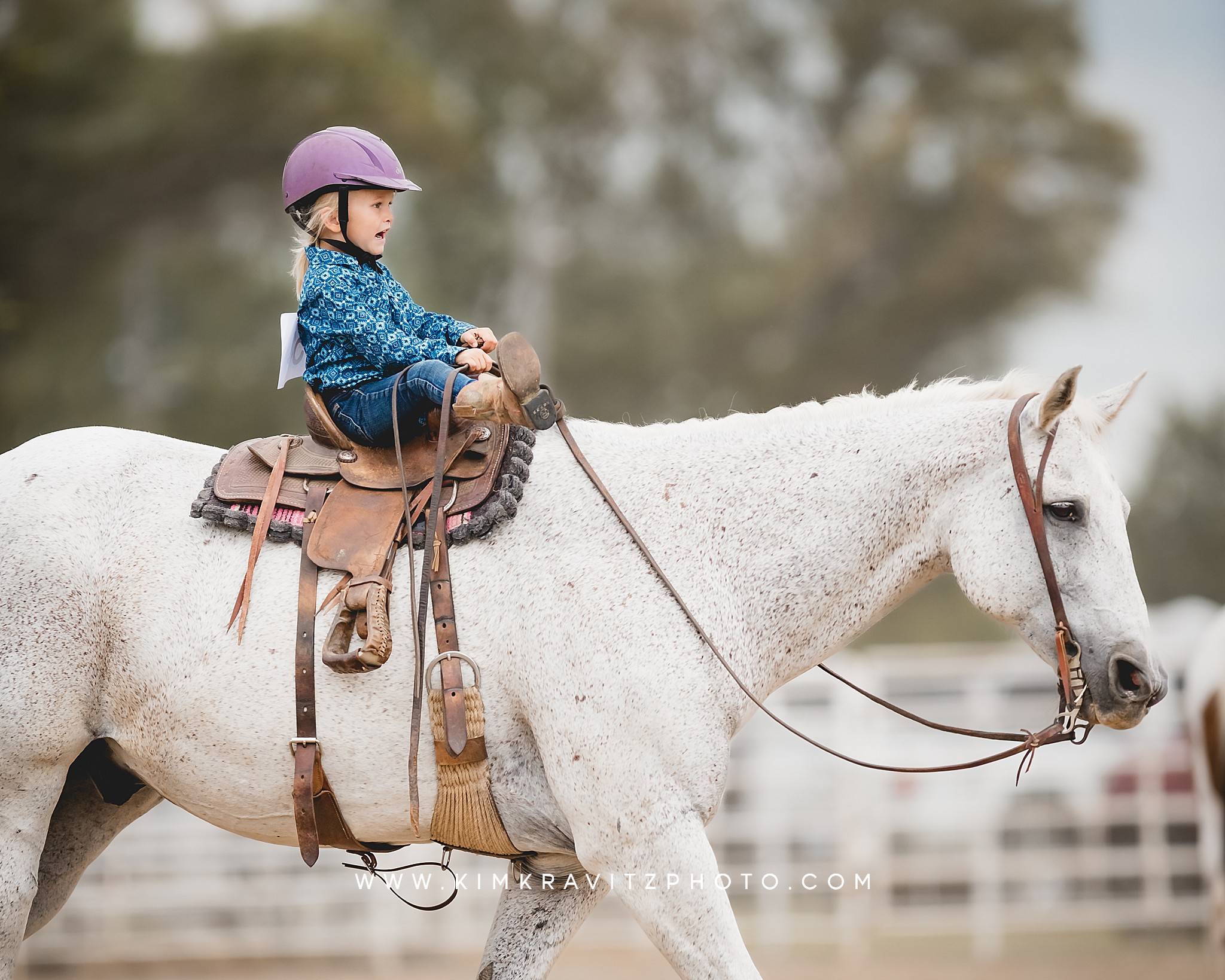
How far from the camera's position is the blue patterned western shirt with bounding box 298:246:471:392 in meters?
2.97

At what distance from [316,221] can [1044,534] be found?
1983 mm

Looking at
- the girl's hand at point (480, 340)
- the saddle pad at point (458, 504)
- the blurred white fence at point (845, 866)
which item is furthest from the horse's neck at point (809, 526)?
the blurred white fence at point (845, 866)

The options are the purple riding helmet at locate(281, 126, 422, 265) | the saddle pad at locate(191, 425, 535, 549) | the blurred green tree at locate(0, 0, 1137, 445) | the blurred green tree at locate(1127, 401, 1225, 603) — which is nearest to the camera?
the saddle pad at locate(191, 425, 535, 549)

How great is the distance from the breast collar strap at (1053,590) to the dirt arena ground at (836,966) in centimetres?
574

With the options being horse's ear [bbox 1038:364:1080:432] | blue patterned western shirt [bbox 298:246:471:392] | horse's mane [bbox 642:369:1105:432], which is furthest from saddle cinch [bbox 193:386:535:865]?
horse's ear [bbox 1038:364:1080:432]

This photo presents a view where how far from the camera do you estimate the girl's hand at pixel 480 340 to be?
322 centimetres

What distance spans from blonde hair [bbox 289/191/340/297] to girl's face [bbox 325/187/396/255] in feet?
0.07

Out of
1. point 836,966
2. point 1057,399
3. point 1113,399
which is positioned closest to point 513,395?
point 1057,399

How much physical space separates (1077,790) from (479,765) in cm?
747

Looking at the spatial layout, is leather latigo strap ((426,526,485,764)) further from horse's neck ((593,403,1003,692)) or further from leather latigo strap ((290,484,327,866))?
horse's neck ((593,403,1003,692))

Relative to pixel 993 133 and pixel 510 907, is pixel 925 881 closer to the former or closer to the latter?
pixel 510 907

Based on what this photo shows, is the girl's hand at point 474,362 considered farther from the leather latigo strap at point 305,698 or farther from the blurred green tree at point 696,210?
the blurred green tree at point 696,210

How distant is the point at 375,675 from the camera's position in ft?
9.43

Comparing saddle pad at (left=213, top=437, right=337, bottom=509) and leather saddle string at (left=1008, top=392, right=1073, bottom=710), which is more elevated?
saddle pad at (left=213, top=437, right=337, bottom=509)
